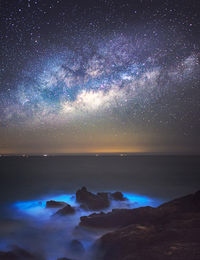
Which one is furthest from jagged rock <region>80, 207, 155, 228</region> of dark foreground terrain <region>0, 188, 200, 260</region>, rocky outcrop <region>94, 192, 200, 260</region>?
rocky outcrop <region>94, 192, 200, 260</region>

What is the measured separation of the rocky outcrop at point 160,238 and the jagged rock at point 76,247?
1217mm

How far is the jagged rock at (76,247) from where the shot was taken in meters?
11.7

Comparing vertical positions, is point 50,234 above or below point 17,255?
below

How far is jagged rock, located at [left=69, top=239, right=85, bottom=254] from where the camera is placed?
1165cm

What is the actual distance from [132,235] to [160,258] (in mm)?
2346

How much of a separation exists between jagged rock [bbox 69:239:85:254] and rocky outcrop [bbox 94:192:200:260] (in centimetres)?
122

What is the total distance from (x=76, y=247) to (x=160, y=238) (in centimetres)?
618

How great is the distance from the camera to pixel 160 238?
9.07m

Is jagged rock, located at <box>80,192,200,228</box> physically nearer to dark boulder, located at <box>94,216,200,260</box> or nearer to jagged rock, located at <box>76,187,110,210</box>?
dark boulder, located at <box>94,216,200,260</box>

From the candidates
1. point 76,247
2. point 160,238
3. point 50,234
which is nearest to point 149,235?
point 160,238

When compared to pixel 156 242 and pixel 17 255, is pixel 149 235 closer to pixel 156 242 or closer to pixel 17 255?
pixel 156 242

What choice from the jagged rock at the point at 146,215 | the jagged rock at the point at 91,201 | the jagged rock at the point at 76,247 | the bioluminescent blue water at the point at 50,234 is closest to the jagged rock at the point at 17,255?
the bioluminescent blue water at the point at 50,234

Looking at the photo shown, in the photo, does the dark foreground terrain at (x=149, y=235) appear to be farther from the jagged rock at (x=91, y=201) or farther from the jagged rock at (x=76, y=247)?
the jagged rock at (x=91, y=201)

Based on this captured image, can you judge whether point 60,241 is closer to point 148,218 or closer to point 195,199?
point 148,218
